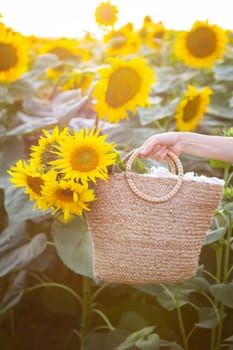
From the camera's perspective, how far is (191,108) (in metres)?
2.19

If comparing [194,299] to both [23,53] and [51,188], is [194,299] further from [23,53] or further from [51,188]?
[23,53]

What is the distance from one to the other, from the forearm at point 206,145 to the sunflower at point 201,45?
1.53 metres

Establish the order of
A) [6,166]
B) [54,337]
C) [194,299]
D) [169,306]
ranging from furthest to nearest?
[54,337] < [6,166] < [194,299] < [169,306]

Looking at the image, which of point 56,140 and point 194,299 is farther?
point 194,299

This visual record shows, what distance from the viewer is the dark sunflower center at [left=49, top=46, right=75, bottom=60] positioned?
311 centimetres

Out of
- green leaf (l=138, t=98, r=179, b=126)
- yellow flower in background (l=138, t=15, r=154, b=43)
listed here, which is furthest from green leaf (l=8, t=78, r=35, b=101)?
yellow flower in background (l=138, t=15, r=154, b=43)

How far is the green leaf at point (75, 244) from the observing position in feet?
5.26

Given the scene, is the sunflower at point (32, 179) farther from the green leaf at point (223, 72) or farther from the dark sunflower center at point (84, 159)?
the green leaf at point (223, 72)

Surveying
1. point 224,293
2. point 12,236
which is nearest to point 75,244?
point 12,236

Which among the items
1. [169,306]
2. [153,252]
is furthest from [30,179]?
[169,306]

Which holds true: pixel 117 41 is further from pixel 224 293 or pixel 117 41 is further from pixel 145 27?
pixel 224 293

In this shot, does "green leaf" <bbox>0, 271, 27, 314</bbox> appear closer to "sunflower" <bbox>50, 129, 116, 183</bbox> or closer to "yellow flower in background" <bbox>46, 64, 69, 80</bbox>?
"sunflower" <bbox>50, 129, 116, 183</bbox>

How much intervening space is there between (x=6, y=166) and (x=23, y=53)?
0.61 meters

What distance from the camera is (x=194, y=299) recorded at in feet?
5.92
